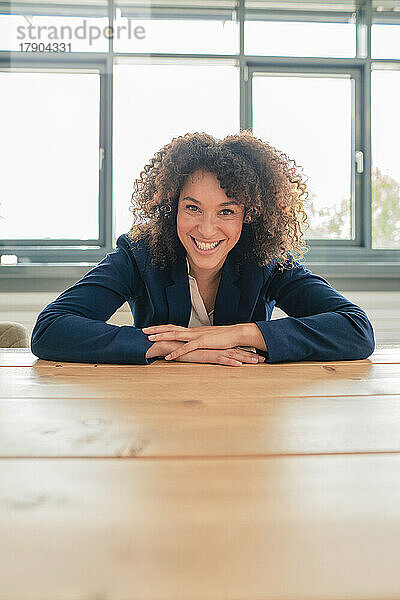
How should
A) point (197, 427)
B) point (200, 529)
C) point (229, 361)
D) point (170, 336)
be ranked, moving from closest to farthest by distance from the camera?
point (200, 529) < point (197, 427) < point (229, 361) < point (170, 336)

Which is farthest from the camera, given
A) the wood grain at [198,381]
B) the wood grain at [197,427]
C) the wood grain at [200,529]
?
the wood grain at [198,381]

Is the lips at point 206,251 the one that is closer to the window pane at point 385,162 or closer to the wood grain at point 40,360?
the wood grain at point 40,360

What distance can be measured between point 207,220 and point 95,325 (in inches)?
17.0

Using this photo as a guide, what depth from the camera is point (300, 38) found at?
336 centimetres

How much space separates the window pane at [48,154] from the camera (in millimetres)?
3260

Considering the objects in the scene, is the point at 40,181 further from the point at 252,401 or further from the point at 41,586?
the point at 41,586

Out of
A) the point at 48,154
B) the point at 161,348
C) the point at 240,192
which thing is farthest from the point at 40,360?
the point at 48,154

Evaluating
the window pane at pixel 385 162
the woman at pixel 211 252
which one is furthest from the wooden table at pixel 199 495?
the window pane at pixel 385 162

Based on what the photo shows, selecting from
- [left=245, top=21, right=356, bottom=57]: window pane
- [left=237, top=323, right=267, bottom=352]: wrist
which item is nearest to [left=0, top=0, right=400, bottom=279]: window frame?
[left=245, top=21, right=356, bottom=57]: window pane

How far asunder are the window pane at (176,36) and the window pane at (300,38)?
0.11 meters

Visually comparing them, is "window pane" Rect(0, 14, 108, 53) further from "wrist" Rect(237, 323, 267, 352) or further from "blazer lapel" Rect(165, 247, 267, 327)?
"wrist" Rect(237, 323, 267, 352)

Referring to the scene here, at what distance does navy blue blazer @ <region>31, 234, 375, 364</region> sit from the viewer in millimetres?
1270

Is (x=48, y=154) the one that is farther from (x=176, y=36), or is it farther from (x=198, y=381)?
(x=198, y=381)

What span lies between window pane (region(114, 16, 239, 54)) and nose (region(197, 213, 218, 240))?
202cm
